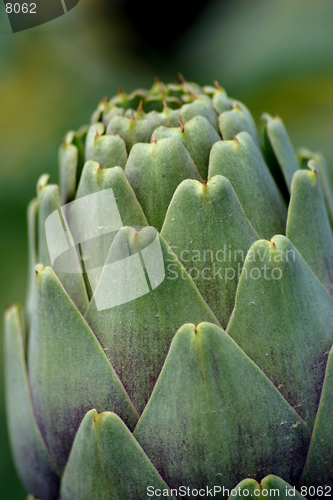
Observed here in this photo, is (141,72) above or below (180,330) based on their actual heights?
above

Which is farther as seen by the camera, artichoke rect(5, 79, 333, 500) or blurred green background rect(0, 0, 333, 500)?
blurred green background rect(0, 0, 333, 500)

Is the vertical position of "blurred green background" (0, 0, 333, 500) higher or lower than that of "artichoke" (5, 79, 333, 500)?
higher

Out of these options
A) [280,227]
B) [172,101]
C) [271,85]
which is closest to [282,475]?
[280,227]

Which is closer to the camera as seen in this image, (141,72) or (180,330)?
(180,330)

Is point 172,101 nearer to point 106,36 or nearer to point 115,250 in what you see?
point 115,250
